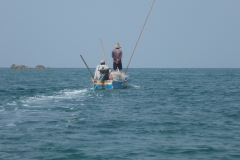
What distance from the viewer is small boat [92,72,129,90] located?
30.0 m

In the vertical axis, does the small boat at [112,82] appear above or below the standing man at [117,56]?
below

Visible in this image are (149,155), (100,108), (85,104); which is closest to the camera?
(149,155)

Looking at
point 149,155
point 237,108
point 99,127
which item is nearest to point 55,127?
point 99,127

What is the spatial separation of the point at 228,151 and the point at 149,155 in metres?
2.20

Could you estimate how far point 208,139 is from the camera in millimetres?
12086

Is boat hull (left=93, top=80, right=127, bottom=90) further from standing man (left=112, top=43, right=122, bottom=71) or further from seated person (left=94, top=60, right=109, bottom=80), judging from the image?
standing man (left=112, top=43, right=122, bottom=71)

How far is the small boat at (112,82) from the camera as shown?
30.0 meters

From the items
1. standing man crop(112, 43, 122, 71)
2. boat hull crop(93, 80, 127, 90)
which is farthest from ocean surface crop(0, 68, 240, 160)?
standing man crop(112, 43, 122, 71)

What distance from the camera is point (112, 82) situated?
3047 cm

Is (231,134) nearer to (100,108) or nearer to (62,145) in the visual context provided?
(62,145)

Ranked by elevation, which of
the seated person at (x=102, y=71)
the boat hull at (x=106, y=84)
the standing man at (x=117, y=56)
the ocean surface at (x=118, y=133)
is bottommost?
the ocean surface at (x=118, y=133)

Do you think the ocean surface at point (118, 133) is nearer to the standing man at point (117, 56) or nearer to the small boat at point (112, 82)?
the small boat at point (112, 82)

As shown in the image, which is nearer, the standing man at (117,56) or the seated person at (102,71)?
the seated person at (102,71)

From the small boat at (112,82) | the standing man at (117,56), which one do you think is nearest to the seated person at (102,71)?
the small boat at (112,82)
